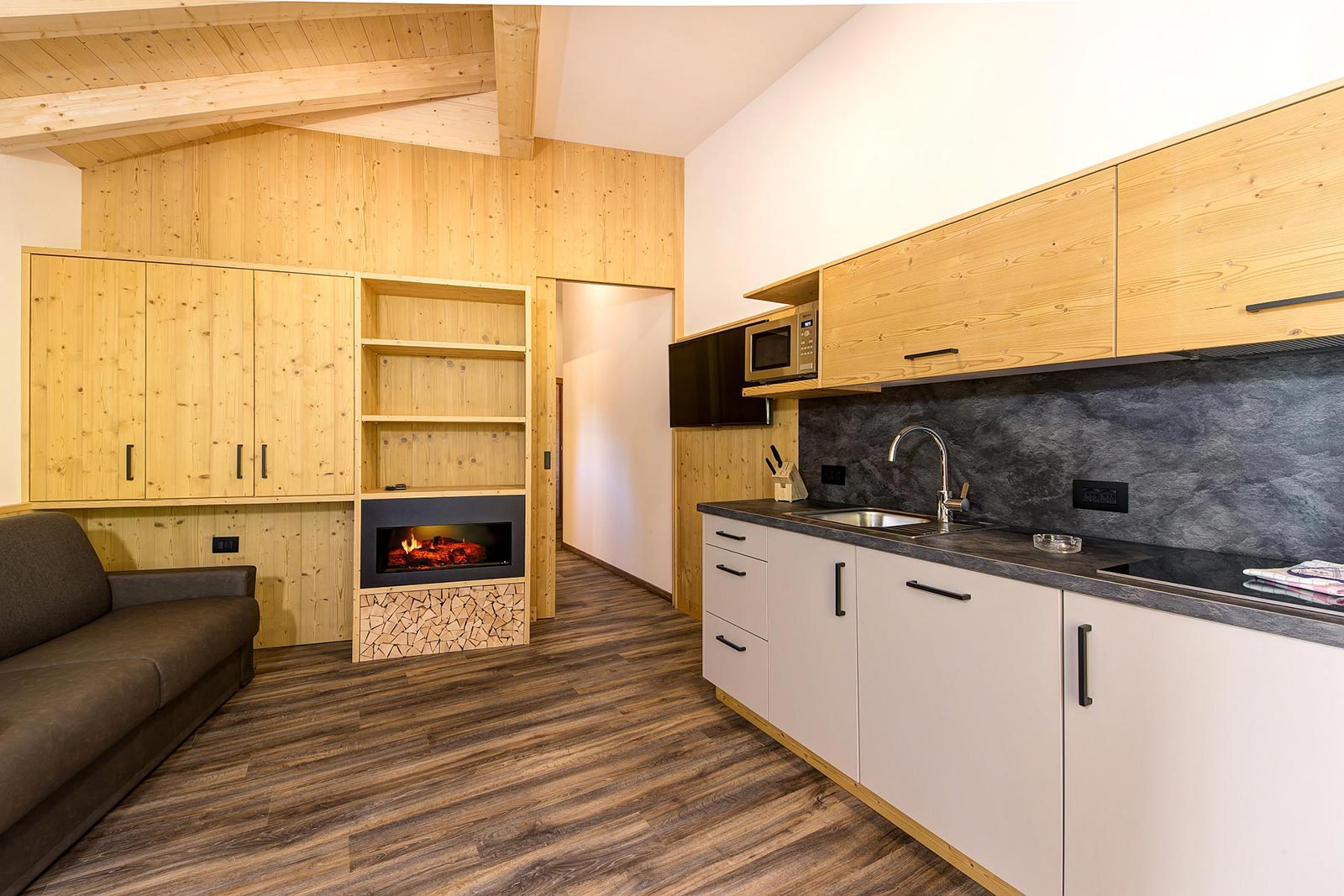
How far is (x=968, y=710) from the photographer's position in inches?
66.6

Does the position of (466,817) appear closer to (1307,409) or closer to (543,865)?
(543,865)

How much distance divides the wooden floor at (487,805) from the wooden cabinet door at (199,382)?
1156 millimetres

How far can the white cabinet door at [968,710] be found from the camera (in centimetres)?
151

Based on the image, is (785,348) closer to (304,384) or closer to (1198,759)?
(1198,759)

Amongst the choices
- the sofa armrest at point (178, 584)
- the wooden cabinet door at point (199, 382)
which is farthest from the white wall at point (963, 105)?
the sofa armrest at point (178, 584)

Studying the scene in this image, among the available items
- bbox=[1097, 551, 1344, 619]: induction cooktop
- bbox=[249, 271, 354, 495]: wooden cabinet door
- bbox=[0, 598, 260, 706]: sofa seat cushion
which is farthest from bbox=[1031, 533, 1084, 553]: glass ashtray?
bbox=[249, 271, 354, 495]: wooden cabinet door

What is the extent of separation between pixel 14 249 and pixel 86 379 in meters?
0.70

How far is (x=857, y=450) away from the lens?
9.46ft

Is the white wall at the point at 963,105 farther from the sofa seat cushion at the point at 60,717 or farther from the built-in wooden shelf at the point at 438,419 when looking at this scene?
the sofa seat cushion at the point at 60,717

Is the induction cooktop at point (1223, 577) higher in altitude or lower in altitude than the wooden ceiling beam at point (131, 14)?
lower

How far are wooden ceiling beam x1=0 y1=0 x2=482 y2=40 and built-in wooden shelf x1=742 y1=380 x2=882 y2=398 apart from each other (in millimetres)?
2546

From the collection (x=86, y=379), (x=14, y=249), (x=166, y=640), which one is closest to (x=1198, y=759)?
(x=166, y=640)

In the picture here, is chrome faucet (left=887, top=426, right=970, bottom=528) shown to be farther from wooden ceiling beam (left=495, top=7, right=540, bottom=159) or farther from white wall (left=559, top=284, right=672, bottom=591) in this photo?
white wall (left=559, top=284, right=672, bottom=591)

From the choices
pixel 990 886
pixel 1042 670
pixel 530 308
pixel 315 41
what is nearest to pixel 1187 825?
pixel 1042 670
